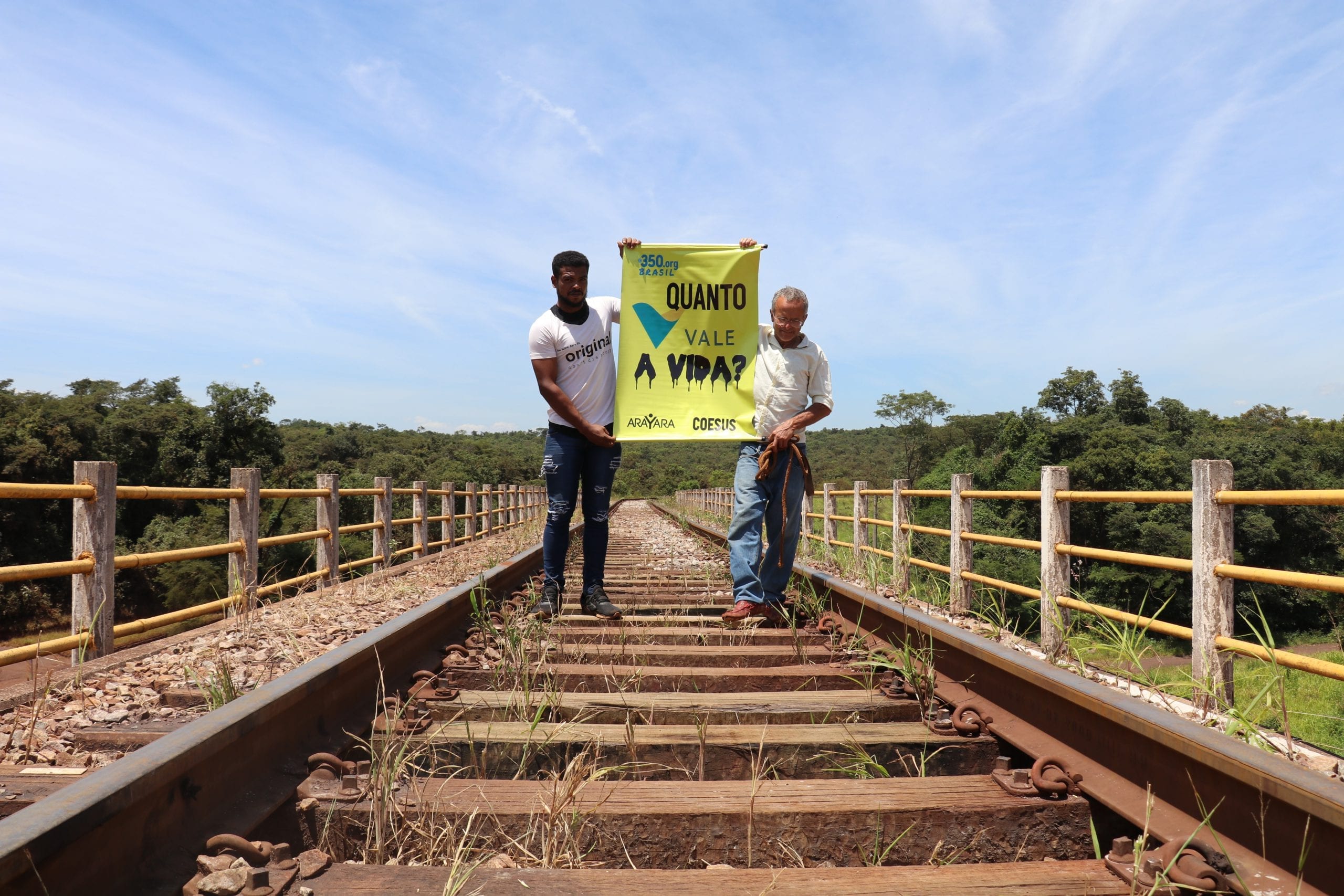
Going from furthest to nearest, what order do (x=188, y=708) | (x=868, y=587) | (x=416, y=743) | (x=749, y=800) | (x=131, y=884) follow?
(x=868, y=587)
(x=188, y=708)
(x=416, y=743)
(x=749, y=800)
(x=131, y=884)

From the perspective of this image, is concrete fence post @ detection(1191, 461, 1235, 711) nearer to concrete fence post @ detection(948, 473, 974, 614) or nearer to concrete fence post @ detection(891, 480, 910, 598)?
concrete fence post @ detection(948, 473, 974, 614)

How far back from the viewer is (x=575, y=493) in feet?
16.4

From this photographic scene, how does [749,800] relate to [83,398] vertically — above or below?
below

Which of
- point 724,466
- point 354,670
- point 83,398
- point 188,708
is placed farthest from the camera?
point 724,466

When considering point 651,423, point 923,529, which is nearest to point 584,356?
point 651,423

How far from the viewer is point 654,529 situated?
67.4 ft

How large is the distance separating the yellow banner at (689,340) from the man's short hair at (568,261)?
1.79 ft

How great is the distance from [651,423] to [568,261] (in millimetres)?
1068

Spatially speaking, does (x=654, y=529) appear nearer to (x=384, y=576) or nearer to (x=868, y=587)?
(x=384, y=576)

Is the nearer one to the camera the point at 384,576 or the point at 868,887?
the point at 868,887

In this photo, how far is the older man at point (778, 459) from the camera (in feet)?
15.7

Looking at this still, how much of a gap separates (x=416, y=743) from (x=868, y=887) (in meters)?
1.31

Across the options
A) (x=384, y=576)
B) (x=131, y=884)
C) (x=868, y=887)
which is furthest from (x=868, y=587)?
(x=131, y=884)

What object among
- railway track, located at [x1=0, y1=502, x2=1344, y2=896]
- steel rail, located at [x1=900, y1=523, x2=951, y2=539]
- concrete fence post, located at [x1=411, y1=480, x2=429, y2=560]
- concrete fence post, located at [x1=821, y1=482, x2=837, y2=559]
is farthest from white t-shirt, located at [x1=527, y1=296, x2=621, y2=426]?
concrete fence post, located at [x1=411, y1=480, x2=429, y2=560]
